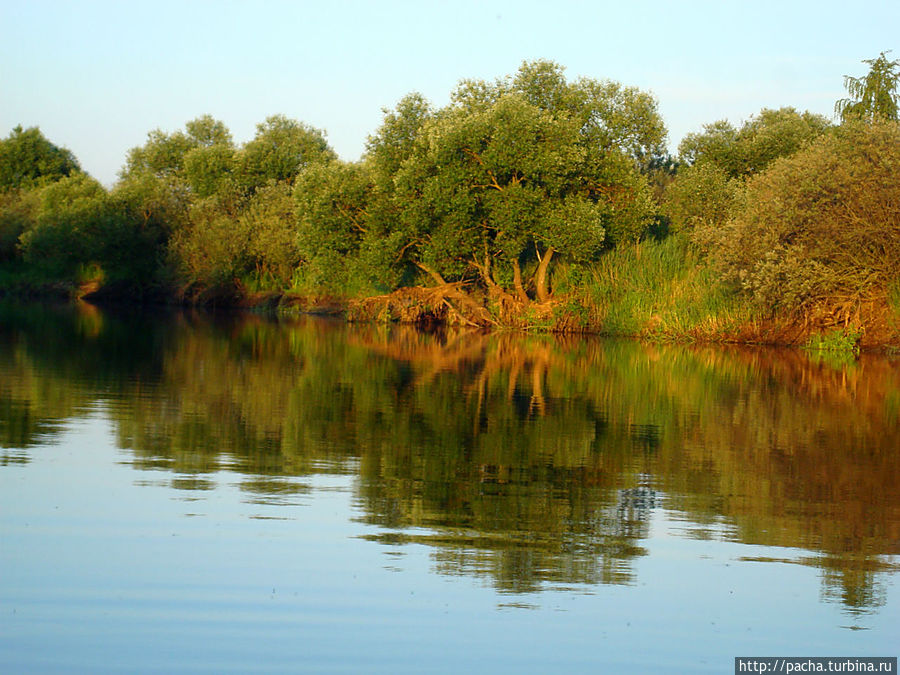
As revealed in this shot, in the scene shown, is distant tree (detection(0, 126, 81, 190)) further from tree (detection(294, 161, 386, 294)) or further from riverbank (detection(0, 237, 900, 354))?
riverbank (detection(0, 237, 900, 354))

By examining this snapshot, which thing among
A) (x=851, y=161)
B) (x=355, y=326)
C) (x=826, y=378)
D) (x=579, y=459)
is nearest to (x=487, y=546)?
(x=579, y=459)

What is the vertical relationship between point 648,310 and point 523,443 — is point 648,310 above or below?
above

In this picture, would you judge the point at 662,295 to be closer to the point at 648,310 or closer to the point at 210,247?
the point at 648,310

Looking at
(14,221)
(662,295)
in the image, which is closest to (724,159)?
(662,295)

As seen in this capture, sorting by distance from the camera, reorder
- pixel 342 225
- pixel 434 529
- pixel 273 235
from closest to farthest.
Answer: pixel 434 529 → pixel 342 225 → pixel 273 235

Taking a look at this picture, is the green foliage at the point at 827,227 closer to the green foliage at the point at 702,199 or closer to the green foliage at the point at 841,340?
the green foliage at the point at 841,340

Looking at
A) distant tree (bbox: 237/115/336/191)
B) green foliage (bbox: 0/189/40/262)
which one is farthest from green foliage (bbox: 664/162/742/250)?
green foliage (bbox: 0/189/40/262)

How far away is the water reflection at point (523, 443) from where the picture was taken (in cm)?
828

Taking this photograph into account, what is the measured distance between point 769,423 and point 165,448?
895cm

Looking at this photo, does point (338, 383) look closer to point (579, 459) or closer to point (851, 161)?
point (579, 459)

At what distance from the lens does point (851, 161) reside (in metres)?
32.4

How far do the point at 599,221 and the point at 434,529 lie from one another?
30.2 m

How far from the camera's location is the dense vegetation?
32781 mm

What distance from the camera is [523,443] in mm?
12883
